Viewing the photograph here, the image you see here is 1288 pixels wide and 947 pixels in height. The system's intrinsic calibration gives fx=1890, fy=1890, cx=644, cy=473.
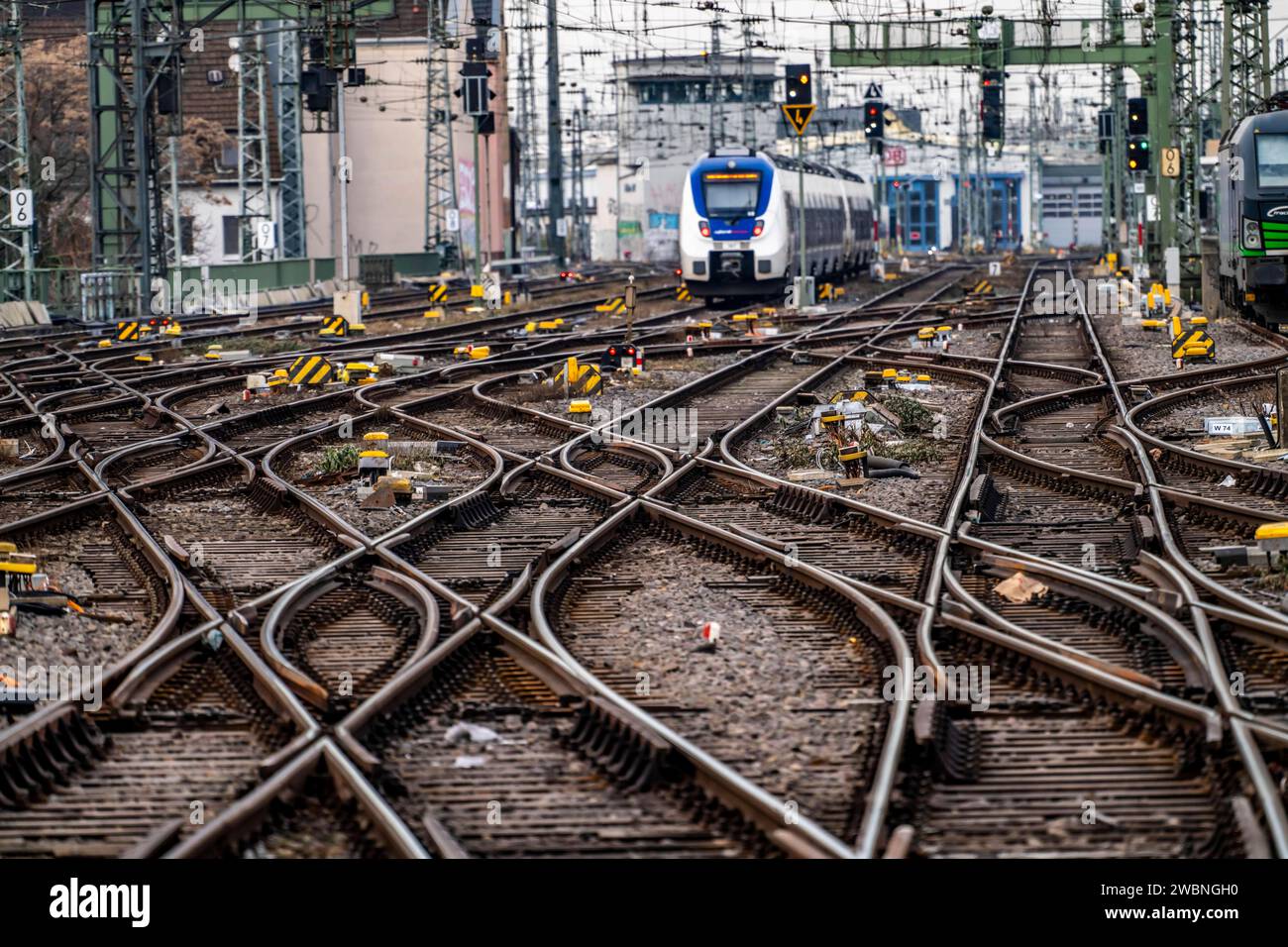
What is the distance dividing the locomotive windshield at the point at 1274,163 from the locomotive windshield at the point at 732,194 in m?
12.3

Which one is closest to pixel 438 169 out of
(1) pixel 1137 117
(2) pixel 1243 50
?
(1) pixel 1137 117

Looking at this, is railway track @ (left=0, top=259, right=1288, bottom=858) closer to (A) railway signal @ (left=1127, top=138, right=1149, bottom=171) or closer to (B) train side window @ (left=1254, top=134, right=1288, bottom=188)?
(B) train side window @ (left=1254, top=134, right=1288, bottom=188)

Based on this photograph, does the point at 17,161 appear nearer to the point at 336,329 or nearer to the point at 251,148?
the point at 336,329

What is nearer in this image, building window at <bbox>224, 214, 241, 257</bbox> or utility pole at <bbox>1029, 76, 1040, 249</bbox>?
building window at <bbox>224, 214, 241, 257</bbox>

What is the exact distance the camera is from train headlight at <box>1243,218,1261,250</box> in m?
26.2

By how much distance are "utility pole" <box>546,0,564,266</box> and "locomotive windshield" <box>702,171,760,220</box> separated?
8820 mm

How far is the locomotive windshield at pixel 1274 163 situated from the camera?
26.2 metres

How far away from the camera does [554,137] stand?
52.6 metres

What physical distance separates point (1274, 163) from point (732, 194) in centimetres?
1296

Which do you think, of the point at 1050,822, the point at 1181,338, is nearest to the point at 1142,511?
the point at 1050,822

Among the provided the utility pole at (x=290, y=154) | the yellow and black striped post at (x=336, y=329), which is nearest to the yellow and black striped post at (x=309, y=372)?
the yellow and black striped post at (x=336, y=329)

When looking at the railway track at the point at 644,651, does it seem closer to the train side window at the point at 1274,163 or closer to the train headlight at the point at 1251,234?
the train headlight at the point at 1251,234

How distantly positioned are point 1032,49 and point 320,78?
15605mm

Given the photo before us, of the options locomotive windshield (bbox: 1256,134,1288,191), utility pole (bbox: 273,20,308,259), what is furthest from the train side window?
utility pole (bbox: 273,20,308,259)
